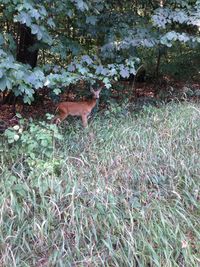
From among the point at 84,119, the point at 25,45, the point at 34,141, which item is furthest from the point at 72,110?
the point at 34,141

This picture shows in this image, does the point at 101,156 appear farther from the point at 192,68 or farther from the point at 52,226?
the point at 192,68

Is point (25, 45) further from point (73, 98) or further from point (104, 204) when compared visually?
point (104, 204)

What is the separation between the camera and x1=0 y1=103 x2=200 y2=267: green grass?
3216mm

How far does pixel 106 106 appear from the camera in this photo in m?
7.89

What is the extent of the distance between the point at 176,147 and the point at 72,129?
1.90 m

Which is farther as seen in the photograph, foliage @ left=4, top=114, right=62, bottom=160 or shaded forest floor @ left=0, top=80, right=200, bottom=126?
shaded forest floor @ left=0, top=80, right=200, bottom=126

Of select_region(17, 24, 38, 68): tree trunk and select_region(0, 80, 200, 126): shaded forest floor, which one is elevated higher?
select_region(17, 24, 38, 68): tree trunk

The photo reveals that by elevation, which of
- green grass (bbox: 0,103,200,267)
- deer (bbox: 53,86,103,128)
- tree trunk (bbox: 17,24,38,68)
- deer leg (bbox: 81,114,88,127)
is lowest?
green grass (bbox: 0,103,200,267)

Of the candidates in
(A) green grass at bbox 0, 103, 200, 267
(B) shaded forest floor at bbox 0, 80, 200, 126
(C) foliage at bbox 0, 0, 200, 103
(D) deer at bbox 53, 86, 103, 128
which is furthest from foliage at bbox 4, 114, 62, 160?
(B) shaded forest floor at bbox 0, 80, 200, 126

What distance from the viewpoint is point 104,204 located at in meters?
3.63

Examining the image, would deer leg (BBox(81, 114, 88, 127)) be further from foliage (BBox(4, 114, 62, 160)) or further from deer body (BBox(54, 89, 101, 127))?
foliage (BBox(4, 114, 62, 160))

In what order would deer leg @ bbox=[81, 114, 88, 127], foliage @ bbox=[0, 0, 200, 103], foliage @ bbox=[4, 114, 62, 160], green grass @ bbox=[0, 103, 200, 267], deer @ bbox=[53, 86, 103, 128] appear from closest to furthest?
1. green grass @ bbox=[0, 103, 200, 267]
2. foliage @ bbox=[4, 114, 62, 160]
3. foliage @ bbox=[0, 0, 200, 103]
4. deer leg @ bbox=[81, 114, 88, 127]
5. deer @ bbox=[53, 86, 103, 128]

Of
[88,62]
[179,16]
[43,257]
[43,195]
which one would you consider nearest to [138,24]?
[179,16]

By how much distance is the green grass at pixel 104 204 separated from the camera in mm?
3216
